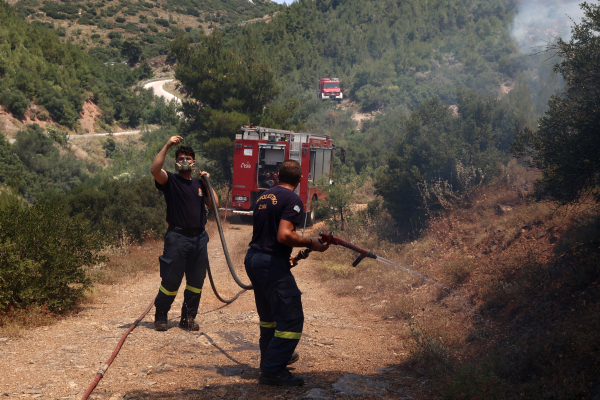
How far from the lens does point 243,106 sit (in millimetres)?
19406

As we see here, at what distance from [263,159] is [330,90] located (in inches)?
1116

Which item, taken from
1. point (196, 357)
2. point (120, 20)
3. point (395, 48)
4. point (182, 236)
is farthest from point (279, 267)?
point (120, 20)

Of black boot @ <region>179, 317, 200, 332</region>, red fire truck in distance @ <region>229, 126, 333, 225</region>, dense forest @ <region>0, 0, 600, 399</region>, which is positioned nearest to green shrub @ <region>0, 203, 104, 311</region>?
dense forest @ <region>0, 0, 600, 399</region>

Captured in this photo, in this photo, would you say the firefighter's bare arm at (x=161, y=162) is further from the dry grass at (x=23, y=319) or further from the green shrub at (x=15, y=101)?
the green shrub at (x=15, y=101)

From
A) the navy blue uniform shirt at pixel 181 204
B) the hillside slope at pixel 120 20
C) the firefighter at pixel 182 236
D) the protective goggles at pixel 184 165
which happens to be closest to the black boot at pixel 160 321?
the firefighter at pixel 182 236

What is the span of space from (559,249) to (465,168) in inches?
225

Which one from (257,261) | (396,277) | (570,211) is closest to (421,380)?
(257,261)

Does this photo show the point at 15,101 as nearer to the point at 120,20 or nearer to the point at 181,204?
the point at 181,204

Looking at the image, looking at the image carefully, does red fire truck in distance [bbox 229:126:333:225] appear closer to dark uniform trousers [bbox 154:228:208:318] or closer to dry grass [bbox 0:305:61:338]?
dark uniform trousers [bbox 154:228:208:318]

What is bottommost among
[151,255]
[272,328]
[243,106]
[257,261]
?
[151,255]

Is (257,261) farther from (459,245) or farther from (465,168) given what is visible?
(465,168)

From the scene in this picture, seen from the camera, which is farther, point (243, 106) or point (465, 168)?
point (243, 106)

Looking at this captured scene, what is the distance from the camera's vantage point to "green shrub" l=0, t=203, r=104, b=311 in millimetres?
5398

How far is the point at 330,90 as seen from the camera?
42.2 m
